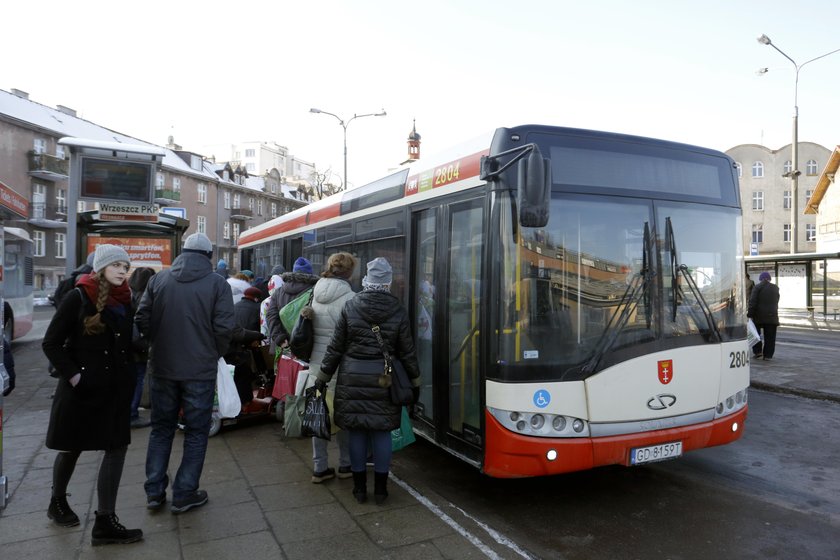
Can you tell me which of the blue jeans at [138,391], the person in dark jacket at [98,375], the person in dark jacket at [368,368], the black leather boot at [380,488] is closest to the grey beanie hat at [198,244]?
the person in dark jacket at [98,375]

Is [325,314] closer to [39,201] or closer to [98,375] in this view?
[98,375]

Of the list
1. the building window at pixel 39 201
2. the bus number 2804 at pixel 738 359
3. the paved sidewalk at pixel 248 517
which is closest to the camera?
the paved sidewalk at pixel 248 517

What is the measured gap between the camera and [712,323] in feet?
16.2

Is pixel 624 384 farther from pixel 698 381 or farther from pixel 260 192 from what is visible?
pixel 260 192

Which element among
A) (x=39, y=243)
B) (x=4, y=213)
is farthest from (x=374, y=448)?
(x=39, y=243)

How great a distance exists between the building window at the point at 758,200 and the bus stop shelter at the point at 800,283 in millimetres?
36993

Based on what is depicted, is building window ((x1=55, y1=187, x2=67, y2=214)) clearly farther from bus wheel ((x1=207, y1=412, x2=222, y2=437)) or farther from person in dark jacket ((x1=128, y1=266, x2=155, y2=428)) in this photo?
bus wheel ((x1=207, y1=412, x2=222, y2=437))

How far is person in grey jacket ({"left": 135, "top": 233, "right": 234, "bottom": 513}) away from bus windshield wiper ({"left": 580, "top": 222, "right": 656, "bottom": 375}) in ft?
8.72

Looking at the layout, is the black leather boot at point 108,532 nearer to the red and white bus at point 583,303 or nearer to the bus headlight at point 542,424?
the red and white bus at point 583,303

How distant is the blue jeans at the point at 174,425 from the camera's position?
4.48 meters

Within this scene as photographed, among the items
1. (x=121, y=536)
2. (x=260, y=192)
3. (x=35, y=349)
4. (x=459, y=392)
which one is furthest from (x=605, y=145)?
(x=260, y=192)

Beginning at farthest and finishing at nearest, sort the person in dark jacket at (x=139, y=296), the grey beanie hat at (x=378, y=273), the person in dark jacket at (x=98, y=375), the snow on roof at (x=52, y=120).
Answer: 1. the snow on roof at (x=52, y=120)
2. the person in dark jacket at (x=139, y=296)
3. the grey beanie hat at (x=378, y=273)
4. the person in dark jacket at (x=98, y=375)

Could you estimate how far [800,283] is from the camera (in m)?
21.3

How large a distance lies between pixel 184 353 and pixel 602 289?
119 inches
